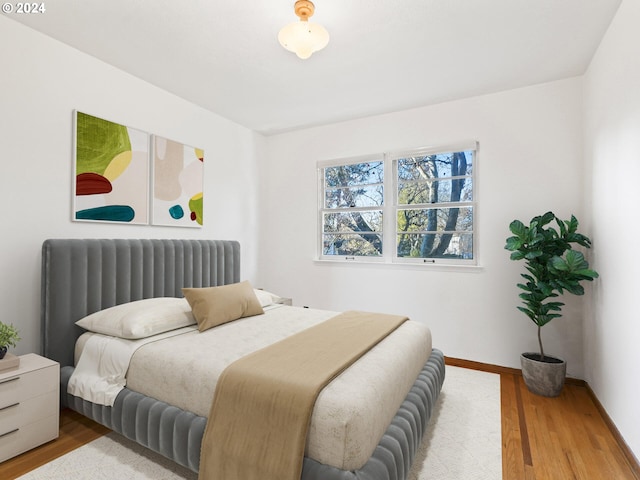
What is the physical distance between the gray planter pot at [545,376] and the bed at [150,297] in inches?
33.8

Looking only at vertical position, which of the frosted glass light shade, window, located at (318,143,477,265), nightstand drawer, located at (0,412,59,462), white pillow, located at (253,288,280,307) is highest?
the frosted glass light shade

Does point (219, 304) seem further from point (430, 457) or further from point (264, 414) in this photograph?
point (430, 457)

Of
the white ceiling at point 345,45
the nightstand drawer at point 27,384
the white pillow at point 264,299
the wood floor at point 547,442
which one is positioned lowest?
the wood floor at point 547,442

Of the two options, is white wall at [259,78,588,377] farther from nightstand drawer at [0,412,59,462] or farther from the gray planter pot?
nightstand drawer at [0,412,59,462]

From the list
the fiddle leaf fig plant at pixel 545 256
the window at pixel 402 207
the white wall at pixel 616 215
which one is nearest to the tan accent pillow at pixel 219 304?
the window at pixel 402 207

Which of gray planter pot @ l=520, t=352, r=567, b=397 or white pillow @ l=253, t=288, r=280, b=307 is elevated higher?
white pillow @ l=253, t=288, r=280, b=307

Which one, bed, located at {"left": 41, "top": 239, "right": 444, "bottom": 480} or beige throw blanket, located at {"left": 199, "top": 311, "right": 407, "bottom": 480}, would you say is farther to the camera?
bed, located at {"left": 41, "top": 239, "right": 444, "bottom": 480}

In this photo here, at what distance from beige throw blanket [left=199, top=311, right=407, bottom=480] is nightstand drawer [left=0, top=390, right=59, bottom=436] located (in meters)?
1.23

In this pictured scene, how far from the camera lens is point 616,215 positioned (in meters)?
2.31

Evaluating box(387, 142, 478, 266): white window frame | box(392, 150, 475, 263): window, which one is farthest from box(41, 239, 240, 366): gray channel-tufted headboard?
box(392, 150, 475, 263): window

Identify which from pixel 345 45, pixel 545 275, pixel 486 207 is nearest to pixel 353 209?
pixel 486 207

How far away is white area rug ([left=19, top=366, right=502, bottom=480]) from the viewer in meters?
1.85

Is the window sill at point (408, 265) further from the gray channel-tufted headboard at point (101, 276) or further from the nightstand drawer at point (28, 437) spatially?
the nightstand drawer at point (28, 437)

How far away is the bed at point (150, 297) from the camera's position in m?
1.60
